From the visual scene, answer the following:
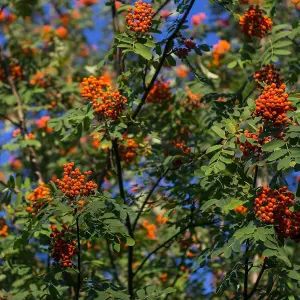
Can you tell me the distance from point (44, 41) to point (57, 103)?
0.85 meters

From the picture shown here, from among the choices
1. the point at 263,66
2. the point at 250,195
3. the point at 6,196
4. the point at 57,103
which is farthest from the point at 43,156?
the point at 250,195

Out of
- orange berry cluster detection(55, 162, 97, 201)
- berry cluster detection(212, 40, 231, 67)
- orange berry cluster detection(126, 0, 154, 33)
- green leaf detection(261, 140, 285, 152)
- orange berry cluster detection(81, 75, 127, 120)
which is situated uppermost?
berry cluster detection(212, 40, 231, 67)

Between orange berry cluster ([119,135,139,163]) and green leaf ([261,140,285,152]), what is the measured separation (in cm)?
169

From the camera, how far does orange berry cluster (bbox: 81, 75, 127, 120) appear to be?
4.09 metres

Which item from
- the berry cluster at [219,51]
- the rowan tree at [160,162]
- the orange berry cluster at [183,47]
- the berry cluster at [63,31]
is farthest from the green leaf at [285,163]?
the berry cluster at [63,31]

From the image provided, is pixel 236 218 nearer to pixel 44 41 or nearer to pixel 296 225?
pixel 296 225

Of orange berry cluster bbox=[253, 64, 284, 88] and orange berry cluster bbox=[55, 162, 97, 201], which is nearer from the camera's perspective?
orange berry cluster bbox=[55, 162, 97, 201]

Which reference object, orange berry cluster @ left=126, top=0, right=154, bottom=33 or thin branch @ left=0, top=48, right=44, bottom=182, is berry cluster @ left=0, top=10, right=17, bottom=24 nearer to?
thin branch @ left=0, top=48, right=44, bottom=182

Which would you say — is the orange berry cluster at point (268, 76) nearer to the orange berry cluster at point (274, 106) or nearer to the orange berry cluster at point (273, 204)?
the orange berry cluster at point (274, 106)

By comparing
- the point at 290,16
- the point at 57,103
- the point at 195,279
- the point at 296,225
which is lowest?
the point at 296,225

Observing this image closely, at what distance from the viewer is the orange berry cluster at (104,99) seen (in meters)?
4.09

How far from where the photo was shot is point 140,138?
5.05 metres

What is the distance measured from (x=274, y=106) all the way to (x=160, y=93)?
7.90 ft

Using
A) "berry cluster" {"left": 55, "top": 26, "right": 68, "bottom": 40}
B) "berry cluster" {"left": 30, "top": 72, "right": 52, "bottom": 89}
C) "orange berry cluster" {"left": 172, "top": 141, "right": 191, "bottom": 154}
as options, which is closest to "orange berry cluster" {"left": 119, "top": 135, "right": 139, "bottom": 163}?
"orange berry cluster" {"left": 172, "top": 141, "right": 191, "bottom": 154}
